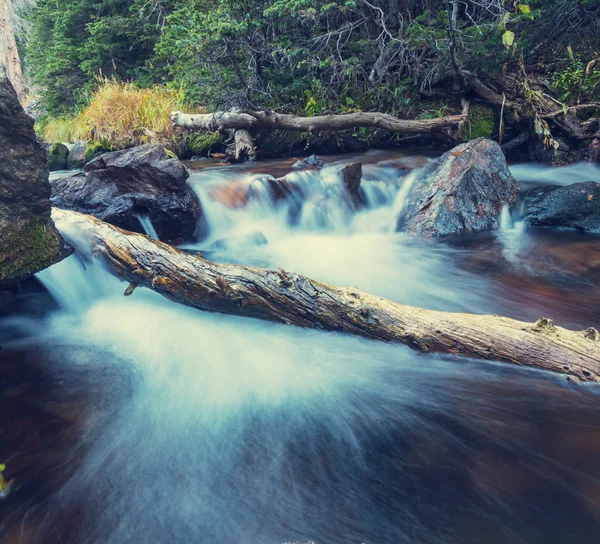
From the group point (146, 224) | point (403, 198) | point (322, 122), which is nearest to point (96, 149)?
point (322, 122)

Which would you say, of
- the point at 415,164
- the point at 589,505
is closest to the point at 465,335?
the point at 589,505

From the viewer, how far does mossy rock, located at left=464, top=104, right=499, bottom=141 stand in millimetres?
8938

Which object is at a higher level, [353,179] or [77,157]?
[77,157]

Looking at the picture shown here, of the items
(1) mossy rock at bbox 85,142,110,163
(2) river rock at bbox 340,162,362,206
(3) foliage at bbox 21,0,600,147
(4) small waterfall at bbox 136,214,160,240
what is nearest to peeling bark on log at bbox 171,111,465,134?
(3) foliage at bbox 21,0,600,147

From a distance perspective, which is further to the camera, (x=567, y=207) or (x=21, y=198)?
(x=567, y=207)

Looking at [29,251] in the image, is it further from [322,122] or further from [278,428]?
[322,122]

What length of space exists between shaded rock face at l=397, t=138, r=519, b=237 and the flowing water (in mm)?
1629

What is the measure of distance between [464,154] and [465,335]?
4502 mm

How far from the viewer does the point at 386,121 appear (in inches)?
344

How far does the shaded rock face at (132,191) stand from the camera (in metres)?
5.48

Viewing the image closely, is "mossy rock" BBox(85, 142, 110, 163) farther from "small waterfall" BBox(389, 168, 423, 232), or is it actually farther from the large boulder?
the large boulder

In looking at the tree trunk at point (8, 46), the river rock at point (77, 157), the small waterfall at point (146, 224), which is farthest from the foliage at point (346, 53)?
the tree trunk at point (8, 46)

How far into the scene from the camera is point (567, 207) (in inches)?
249

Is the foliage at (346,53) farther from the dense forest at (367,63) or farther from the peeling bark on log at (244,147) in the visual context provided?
the peeling bark on log at (244,147)
